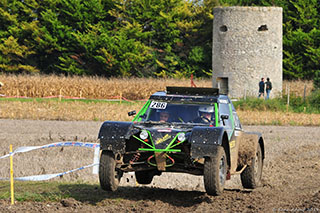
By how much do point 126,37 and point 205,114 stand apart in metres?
54.7

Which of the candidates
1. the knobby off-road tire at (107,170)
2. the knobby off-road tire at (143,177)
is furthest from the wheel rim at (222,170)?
the knobby off-road tire at (143,177)

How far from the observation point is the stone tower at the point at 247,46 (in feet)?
155

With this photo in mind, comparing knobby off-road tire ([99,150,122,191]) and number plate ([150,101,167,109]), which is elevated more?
number plate ([150,101,167,109])

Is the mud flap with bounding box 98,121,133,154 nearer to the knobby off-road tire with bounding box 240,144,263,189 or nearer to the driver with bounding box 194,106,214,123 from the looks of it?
the driver with bounding box 194,106,214,123

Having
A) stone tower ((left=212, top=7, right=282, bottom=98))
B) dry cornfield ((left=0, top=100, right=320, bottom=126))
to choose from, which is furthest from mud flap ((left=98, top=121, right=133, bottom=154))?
stone tower ((left=212, top=7, right=282, bottom=98))

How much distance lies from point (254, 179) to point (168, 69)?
5574 centimetres

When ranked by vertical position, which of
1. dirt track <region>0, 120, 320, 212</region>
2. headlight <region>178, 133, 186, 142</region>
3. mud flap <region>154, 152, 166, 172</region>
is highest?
headlight <region>178, 133, 186, 142</region>

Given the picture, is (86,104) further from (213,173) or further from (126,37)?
(213,173)

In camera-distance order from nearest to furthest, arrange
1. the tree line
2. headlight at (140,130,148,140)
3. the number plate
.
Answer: headlight at (140,130,148,140)
the number plate
the tree line

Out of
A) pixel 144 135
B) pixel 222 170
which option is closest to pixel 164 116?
pixel 144 135

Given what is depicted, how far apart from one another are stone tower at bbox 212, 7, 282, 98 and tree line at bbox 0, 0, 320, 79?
1645 centimetres

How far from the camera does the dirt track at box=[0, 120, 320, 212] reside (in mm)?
10875

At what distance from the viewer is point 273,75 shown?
4791cm

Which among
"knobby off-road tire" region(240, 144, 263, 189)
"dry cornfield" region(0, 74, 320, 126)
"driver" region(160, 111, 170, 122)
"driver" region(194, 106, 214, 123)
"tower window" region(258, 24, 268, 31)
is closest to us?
"driver" region(194, 106, 214, 123)
